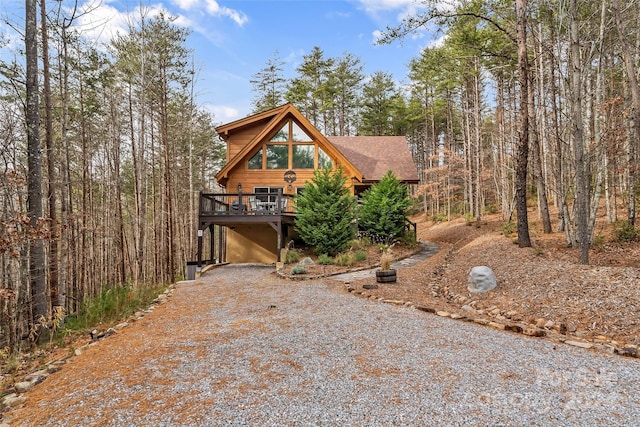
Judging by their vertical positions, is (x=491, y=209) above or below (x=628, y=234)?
above

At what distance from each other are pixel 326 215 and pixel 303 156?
4718 mm

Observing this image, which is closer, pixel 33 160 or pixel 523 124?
pixel 33 160

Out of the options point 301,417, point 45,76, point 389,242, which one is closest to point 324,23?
point 389,242

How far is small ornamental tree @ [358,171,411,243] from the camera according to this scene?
1288cm

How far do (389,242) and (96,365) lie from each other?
35.5 ft

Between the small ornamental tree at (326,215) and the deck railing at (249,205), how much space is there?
106 centimetres

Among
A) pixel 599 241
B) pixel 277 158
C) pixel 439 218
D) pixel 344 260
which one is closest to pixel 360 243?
pixel 344 260

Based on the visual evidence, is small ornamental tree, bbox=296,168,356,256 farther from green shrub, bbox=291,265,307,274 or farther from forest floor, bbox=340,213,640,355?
forest floor, bbox=340,213,640,355

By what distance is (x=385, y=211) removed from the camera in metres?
12.8

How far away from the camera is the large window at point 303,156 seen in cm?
1505

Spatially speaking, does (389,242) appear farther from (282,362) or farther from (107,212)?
(107,212)

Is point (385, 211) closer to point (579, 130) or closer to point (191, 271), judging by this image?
point (579, 130)

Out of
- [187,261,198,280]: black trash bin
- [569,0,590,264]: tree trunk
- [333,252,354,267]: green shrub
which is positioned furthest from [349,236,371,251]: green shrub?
[569,0,590,264]: tree trunk

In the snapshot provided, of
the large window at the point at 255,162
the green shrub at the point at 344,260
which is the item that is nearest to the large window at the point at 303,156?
the large window at the point at 255,162
